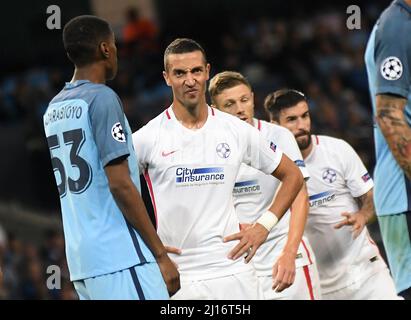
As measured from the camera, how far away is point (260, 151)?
17.3ft

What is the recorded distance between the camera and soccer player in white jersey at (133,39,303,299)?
16.9 feet

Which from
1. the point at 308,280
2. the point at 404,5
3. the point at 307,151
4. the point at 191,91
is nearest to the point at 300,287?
the point at 308,280

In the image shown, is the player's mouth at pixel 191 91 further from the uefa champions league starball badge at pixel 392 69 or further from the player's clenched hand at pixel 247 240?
the uefa champions league starball badge at pixel 392 69

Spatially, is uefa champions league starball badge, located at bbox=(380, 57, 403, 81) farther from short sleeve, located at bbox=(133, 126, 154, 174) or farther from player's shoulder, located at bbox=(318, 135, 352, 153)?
player's shoulder, located at bbox=(318, 135, 352, 153)

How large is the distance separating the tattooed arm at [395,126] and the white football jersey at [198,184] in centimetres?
83

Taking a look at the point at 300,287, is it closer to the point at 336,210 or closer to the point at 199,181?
the point at 336,210

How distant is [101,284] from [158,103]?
6.70 m

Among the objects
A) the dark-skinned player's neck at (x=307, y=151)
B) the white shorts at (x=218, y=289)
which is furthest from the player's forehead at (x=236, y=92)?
the white shorts at (x=218, y=289)

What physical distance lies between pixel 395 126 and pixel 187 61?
1189mm

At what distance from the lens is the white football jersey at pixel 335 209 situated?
6.56m

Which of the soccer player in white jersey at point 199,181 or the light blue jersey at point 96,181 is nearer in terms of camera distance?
the light blue jersey at point 96,181

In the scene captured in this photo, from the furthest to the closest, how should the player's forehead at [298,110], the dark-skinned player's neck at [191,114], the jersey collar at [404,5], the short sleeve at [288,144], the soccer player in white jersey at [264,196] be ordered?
the player's forehead at [298,110]
the soccer player in white jersey at [264,196]
the short sleeve at [288,144]
the dark-skinned player's neck at [191,114]
the jersey collar at [404,5]
